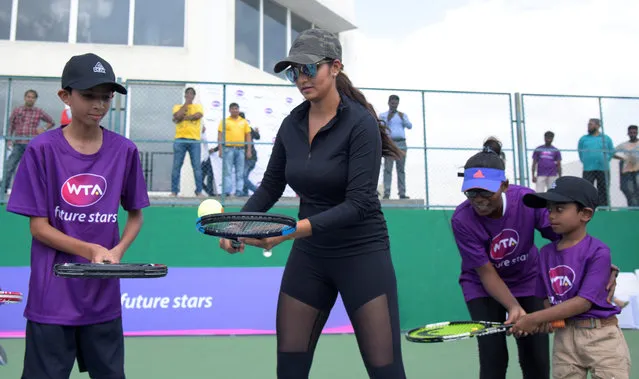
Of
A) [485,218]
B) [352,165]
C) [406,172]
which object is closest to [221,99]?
[406,172]

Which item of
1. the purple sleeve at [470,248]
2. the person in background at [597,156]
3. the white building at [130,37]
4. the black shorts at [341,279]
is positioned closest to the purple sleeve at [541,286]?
the purple sleeve at [470,248]

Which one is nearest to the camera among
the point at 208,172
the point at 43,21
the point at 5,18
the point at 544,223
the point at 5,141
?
the point at 544,223

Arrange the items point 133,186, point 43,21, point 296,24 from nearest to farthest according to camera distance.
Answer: point 133,186
point 43,21
point 296,24

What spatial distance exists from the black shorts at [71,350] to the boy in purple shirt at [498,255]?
7.21 feet

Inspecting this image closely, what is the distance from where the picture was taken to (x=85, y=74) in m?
2.94

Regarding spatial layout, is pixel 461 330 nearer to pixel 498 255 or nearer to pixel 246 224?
pixel 498 255

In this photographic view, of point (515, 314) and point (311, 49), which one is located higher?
point (311, 49)

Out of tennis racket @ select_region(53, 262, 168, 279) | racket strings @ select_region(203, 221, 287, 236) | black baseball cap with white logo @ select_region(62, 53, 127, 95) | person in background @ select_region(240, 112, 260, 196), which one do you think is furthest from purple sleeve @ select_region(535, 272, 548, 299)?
person in background @ select_region(240, 112, 260, 196)

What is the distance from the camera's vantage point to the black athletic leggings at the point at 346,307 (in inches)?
117

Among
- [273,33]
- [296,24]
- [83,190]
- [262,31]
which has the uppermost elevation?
[296,24]

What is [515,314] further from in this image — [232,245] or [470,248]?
[232,245]

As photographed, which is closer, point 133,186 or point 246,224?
point 246,224

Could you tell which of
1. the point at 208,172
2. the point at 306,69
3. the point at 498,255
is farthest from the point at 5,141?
the point at 498,255

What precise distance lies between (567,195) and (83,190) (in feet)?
9.15
